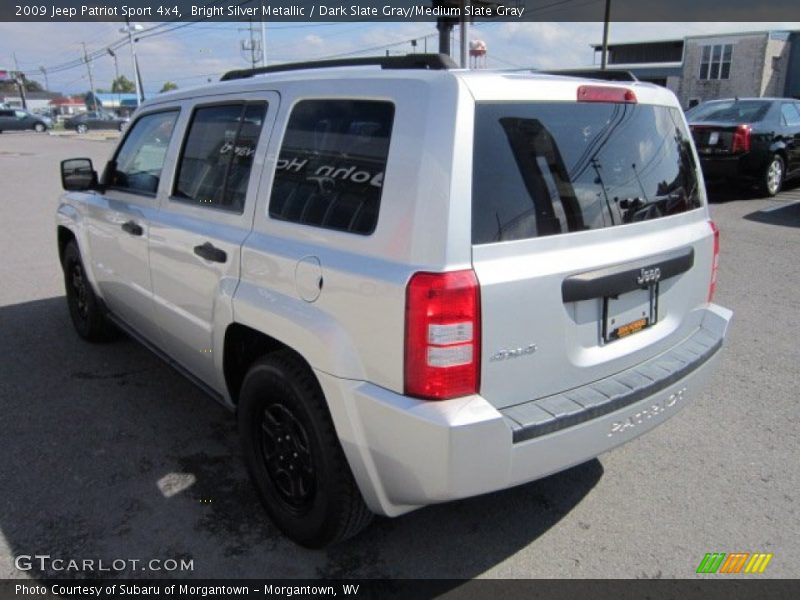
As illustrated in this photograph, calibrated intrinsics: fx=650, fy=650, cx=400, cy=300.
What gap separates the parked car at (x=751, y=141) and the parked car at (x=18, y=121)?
50.4m

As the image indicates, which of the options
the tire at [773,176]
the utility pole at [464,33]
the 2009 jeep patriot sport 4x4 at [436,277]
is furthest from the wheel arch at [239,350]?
the tire at [773,176]

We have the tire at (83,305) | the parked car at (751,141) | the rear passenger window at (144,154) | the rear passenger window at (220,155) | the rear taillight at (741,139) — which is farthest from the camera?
the parked car at (751,141)

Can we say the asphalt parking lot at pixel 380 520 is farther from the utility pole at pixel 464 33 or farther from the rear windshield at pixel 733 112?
the rear windshield at pixel 733 112

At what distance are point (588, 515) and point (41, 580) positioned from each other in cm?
230

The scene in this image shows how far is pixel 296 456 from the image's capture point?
269 centimetres

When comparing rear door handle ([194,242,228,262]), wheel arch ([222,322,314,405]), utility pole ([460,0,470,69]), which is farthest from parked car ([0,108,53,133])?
wheel arch ([222,322,314,405])

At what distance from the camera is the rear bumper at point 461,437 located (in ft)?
6.81

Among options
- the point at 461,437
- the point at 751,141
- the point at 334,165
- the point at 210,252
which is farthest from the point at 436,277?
the point at 751,141

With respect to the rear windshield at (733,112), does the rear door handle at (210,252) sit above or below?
above

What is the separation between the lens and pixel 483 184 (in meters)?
2.16

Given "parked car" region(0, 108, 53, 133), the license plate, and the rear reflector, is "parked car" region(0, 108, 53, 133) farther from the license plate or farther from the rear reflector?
the license plate

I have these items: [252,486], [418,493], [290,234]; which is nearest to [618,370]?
[418,493]

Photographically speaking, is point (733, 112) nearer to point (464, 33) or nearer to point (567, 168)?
point (464, 33)

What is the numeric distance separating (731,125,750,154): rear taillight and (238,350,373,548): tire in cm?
994
